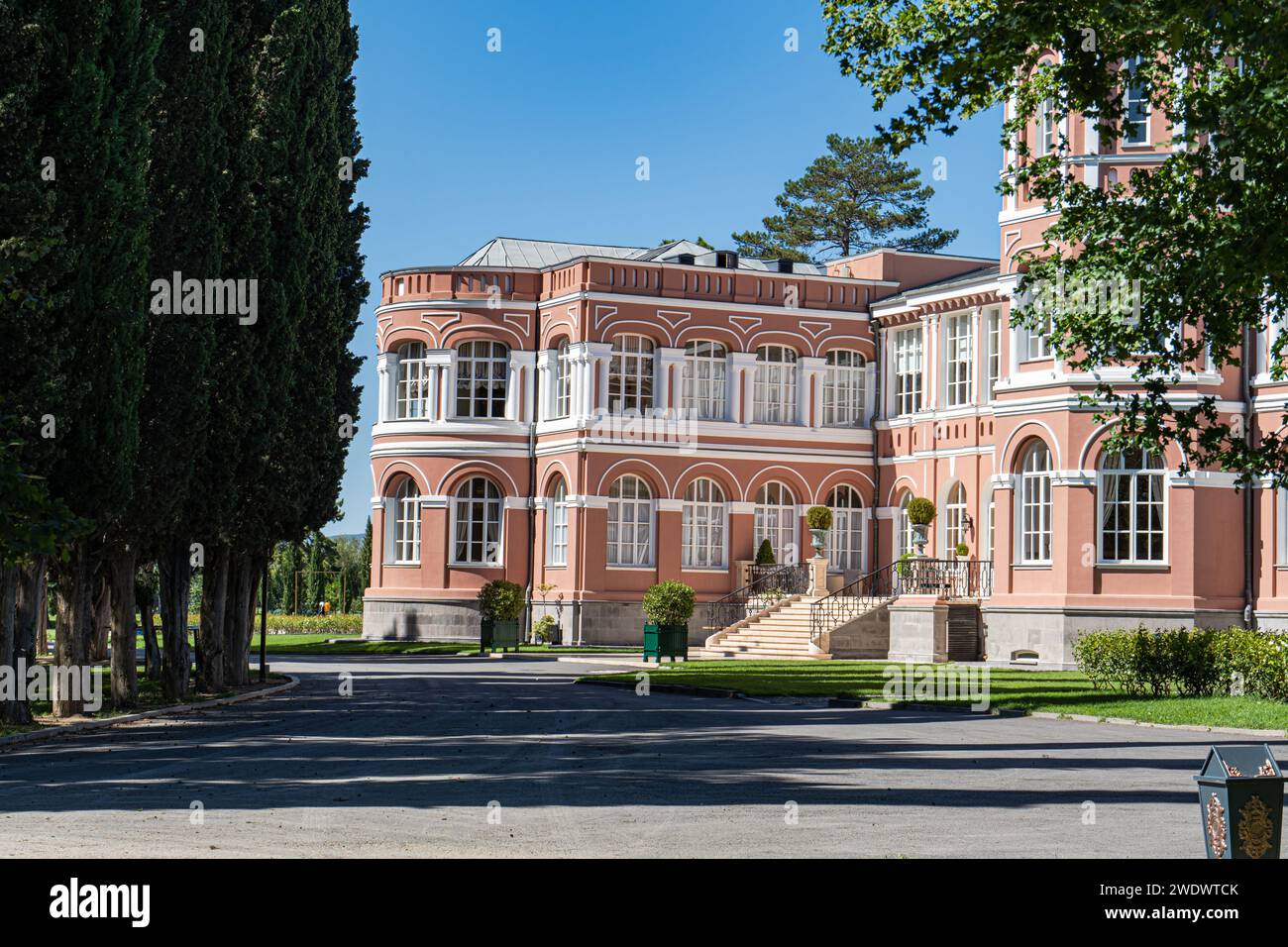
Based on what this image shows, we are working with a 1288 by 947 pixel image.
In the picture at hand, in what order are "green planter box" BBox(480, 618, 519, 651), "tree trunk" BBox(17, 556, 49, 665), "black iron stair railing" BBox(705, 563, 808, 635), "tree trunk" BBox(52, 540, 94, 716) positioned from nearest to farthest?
"tree trunk" BBox(17, 556, 49, 665)
"tree trunk" BBox(52, 540, 94, 716)
"green planter box" BBox(480, 618, 519, 651)
"black iron stair railing" BBox(705, 563, 808, 635)

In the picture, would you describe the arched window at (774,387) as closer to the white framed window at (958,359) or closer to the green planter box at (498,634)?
the white framed window at (958,359)

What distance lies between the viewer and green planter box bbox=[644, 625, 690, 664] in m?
38.9

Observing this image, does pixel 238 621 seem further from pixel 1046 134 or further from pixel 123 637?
pixel 1046 134

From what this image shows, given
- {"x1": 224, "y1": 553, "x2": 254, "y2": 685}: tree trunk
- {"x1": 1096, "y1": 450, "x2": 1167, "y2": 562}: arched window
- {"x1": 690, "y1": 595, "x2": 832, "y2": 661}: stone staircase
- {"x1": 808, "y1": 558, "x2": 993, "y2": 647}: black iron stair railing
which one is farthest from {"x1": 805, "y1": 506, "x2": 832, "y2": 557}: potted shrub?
{"x1": 224, "y1": 553, "x2": 254, "y2": 685}: tree trunk

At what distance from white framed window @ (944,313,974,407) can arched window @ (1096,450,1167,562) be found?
30.5 feet

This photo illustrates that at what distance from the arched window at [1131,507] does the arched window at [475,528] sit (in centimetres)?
2008

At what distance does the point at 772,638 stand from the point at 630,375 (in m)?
9.85

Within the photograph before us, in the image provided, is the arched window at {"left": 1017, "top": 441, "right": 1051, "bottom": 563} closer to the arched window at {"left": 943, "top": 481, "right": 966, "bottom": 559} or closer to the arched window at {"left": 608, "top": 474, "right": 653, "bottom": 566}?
the arched window at {"left": 943, "top": 481, "right": 966, "bottom": 559}

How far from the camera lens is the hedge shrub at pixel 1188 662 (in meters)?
24.3

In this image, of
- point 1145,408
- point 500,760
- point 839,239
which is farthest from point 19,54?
point 839,239

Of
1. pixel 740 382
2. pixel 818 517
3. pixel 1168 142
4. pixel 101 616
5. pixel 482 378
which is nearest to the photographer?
pixel 1168 142

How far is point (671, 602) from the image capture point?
136ft

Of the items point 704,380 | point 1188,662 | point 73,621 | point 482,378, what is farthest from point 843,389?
point 73,621
